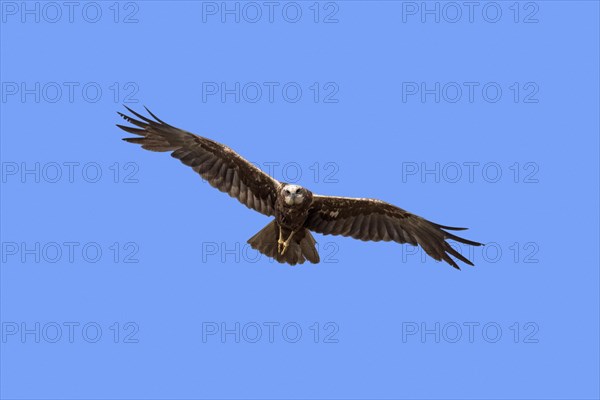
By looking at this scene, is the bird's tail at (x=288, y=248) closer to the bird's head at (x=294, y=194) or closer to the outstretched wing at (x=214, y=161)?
the outstretched wing at (x=214, y=161)

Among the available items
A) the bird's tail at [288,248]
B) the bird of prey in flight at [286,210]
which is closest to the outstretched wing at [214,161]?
the bird of prey in flight at [286,210]

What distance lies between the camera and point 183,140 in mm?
19141

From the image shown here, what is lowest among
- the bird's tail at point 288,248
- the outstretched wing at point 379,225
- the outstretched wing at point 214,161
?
the bird's tail at point 288,248

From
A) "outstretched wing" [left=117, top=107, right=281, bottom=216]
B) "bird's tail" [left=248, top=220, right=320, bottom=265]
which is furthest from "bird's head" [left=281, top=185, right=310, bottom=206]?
"bird's tail" [left=248, top=220, right=320, bottom=265]

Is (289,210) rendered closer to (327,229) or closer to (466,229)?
(327,229)

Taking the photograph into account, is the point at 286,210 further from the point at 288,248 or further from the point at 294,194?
the point at 288,248

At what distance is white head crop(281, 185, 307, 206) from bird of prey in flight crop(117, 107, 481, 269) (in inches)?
4.8

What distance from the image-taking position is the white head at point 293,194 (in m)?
18.4

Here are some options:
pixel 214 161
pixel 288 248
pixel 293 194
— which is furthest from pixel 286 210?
pixel 214 161

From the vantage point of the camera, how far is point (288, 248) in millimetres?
19547

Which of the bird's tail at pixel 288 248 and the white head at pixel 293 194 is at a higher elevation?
the white head at pixel 293 194

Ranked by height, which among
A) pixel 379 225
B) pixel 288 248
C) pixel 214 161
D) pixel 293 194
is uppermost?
pixel 214 161

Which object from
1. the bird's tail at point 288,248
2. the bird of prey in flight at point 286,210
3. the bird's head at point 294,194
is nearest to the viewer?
the bird's head at point 294,194

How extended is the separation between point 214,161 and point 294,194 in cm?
157
